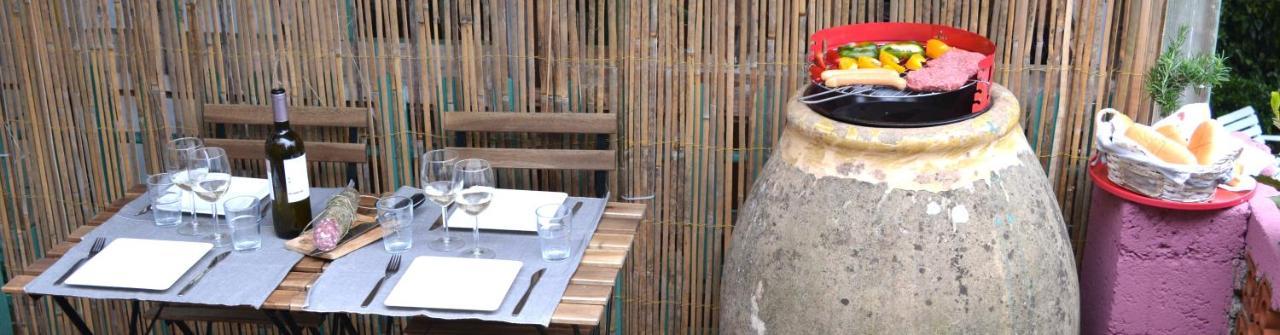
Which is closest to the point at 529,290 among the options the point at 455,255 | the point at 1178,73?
the point at 455,255

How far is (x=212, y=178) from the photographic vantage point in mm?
2678

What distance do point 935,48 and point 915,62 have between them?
107mm

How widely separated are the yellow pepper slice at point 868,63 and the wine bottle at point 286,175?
1.29 m

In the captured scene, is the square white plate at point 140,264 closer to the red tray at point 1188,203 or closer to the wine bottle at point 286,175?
the wine bottle at point 286,175

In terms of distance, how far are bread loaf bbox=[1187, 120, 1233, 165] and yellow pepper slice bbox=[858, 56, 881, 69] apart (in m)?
0.81

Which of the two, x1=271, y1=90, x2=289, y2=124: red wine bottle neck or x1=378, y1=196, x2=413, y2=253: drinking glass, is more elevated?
x1=271, y1=90, x2=289, y2=124: red wine bottle neck

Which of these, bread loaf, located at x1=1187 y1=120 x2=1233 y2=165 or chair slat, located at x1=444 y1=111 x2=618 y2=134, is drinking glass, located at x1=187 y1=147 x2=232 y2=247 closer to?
chair slat, located at x1=444 y1=111 x2=618 y2=134

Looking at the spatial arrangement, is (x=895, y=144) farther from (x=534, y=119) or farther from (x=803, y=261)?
(x=534, y=119)

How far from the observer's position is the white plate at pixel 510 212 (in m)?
2.73

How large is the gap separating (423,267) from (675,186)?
112 cm

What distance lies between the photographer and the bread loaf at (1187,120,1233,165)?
8.95ft

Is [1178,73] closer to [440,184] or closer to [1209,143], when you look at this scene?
[1209,143]

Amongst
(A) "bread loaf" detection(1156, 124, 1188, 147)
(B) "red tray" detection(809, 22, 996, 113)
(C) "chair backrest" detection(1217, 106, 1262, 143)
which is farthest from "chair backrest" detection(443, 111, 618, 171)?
(C) "chair backrest" detection(1217, 106, 1262, 143)

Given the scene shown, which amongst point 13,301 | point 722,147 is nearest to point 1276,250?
point 722,147
